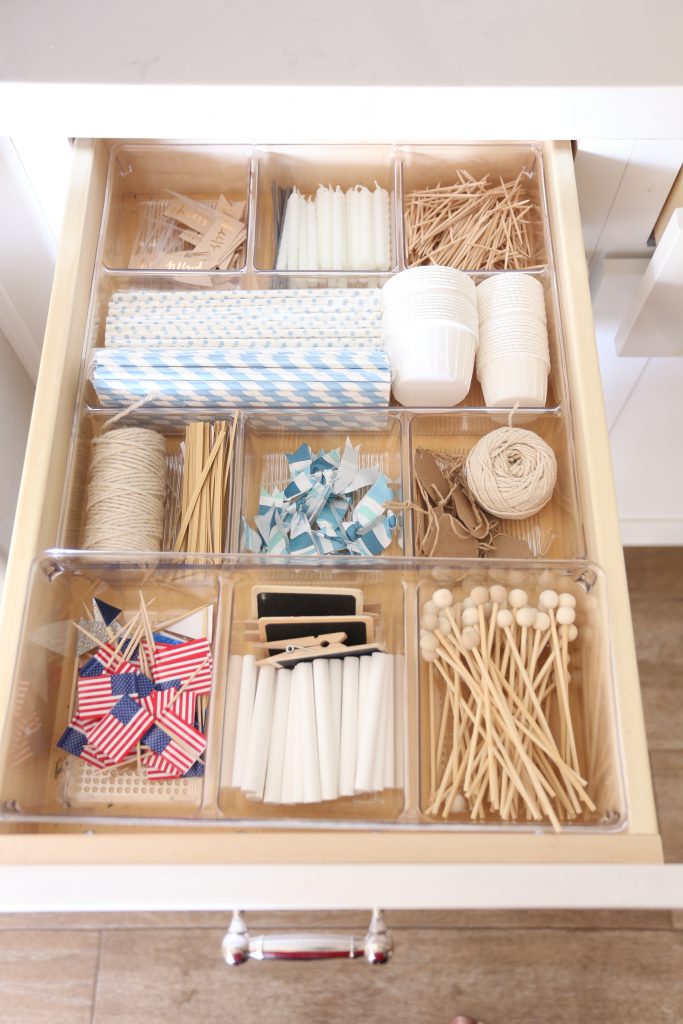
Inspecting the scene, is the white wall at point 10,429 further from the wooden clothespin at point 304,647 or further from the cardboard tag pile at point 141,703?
the wooden clothespin at point 304,647

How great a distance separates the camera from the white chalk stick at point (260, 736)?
1041 millimetres

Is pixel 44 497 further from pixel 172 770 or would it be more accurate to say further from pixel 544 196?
pixel 544 196

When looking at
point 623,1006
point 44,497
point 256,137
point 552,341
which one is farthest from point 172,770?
point 623,1006

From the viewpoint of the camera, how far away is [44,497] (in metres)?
1.11

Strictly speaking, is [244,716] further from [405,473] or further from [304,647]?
[405,473]

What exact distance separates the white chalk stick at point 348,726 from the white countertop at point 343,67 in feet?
2.79

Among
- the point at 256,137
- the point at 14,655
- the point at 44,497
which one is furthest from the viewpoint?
the point at 256,137

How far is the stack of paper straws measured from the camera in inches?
49.4

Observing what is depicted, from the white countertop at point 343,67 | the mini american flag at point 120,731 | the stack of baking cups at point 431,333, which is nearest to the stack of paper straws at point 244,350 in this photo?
the stack of baking cups at point 431,333

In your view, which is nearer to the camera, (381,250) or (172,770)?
(172,770)

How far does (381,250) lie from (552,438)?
48 centimetres

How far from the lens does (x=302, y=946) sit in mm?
987

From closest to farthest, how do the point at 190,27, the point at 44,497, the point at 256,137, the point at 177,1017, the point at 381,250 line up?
1. the point at 44,497
2. the point at 190,27
3. the point at 256,137
4. the point at 381,250
5. the point at 177,1017

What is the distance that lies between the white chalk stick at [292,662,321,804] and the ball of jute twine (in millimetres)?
381
